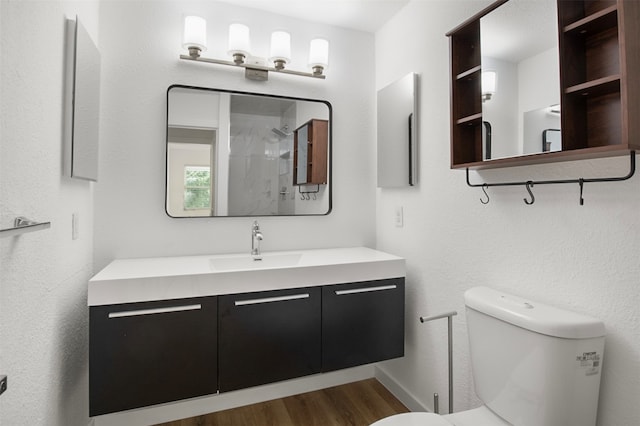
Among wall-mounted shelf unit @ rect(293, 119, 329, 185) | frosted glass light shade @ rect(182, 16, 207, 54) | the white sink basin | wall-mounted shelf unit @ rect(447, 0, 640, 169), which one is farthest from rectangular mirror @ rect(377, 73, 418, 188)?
frosted glass light shade @ rect(182, 16, 207, 54)

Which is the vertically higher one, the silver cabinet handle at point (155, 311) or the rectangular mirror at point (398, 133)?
the rectangular mirror at point (398, 133)

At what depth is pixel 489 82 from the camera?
1.42m

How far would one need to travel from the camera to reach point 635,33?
97cm

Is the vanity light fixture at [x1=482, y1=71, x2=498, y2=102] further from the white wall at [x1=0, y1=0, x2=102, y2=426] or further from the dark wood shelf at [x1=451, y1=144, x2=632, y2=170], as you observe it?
the white wall at [x1=0, y1=0, x2=102, y2=426]

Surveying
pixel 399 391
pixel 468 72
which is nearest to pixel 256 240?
pixel 399 391

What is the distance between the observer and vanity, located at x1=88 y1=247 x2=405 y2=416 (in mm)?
1448

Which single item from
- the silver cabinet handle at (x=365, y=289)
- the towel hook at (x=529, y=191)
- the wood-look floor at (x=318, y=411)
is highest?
the towel hook at (x=529, y=191)

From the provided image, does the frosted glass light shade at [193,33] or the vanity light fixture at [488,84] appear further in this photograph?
the frosted glass light shade at [193,33]

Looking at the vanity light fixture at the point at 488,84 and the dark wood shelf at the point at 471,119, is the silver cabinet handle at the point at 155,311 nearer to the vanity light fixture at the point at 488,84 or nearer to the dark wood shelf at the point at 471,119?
the dark wood shelf at the point at 471,119

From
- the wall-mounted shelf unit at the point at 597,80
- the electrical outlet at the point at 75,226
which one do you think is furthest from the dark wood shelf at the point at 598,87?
the electrical outlet at the point at 75,226

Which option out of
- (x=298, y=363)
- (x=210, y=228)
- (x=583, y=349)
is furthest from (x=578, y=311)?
(x=210, y=228)

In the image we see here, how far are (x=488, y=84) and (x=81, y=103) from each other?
5.62 ft

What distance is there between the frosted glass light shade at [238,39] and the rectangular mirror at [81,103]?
0.67 meters

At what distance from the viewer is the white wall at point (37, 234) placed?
96cm
